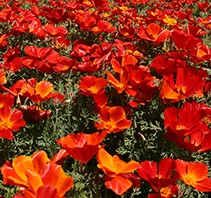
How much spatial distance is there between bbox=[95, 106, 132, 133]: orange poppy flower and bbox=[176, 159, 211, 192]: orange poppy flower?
0.38 metres

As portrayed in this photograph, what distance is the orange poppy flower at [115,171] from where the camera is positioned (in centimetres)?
82

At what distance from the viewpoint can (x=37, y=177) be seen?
0.69 m

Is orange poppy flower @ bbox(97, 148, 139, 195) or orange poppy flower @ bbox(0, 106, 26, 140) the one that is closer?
orange poppy flower @ bbox(97, 148, 139, 195)

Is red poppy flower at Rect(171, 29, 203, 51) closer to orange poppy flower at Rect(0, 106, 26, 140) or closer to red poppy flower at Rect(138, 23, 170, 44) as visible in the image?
red poppy flower at Rect(138, 23, 170, 44)

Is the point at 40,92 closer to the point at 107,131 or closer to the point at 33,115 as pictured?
the point at 33,115

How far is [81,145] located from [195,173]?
1.42ft

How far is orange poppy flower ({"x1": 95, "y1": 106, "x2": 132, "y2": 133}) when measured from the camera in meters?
1.24

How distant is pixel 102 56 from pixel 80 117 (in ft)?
1.66

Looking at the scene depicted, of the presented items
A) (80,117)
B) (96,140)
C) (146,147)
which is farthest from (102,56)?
(96,140)

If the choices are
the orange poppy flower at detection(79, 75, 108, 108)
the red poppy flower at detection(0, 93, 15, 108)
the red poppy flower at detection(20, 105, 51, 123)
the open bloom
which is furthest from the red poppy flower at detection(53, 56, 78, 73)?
the open bloom

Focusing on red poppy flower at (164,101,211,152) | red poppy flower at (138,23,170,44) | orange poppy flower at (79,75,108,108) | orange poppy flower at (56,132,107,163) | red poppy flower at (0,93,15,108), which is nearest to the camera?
orange poppy flower at (56,132,107,163)

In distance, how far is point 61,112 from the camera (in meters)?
1.44

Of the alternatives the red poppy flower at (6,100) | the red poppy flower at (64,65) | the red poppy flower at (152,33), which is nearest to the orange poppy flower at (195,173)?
the red poppy flower at (6,100)

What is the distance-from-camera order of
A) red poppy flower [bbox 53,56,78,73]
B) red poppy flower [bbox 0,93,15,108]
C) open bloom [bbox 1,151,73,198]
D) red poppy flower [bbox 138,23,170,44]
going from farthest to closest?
1. red poppy flower [bbox 138,23,170,44]
2. red poppy flower [bbox 53,56,78,73]
3. red poppy flower [bbox 0,93,15,108]
4. open bloom [bbox 1,151,73,198]
